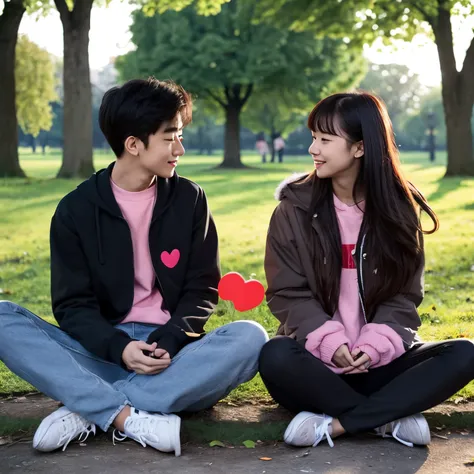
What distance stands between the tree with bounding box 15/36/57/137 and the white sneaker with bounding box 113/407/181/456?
34137 mm

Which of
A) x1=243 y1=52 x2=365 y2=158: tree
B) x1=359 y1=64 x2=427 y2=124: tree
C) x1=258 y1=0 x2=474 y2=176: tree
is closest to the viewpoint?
x1=258 y1=0 x2=474 y2=176: tree

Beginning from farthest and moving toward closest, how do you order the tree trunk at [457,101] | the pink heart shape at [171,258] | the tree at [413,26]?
the tree trunk at [457,101]
the tree at [413,26]
the pink heart shape at [171,258]

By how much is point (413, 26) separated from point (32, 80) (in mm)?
18949

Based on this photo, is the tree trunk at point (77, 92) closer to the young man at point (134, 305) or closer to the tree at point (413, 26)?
the tree at point (413, 26)

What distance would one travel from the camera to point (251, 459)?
11.7 ft

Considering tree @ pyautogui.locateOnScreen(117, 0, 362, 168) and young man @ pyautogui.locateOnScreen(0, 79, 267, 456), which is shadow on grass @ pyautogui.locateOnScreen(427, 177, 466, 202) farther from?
young man @ pyautogui.locateOnScreen(0, 79, 267, 456)

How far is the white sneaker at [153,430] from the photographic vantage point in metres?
3.61

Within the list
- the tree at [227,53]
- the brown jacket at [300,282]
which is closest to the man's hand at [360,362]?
the brown jacket at [300,282]

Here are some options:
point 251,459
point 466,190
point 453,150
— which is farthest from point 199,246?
point 453,150

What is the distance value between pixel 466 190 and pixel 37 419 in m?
16.7

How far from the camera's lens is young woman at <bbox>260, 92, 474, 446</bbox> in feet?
12.4

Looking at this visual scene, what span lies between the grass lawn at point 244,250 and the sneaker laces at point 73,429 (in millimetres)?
895

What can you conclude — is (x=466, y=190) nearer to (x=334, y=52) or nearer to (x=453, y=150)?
(x=453, y=150)

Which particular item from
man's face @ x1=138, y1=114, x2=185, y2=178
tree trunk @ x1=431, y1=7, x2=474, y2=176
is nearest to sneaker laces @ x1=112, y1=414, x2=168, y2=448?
man's face @ x1=138, y1=114, x2=185, y2=178
